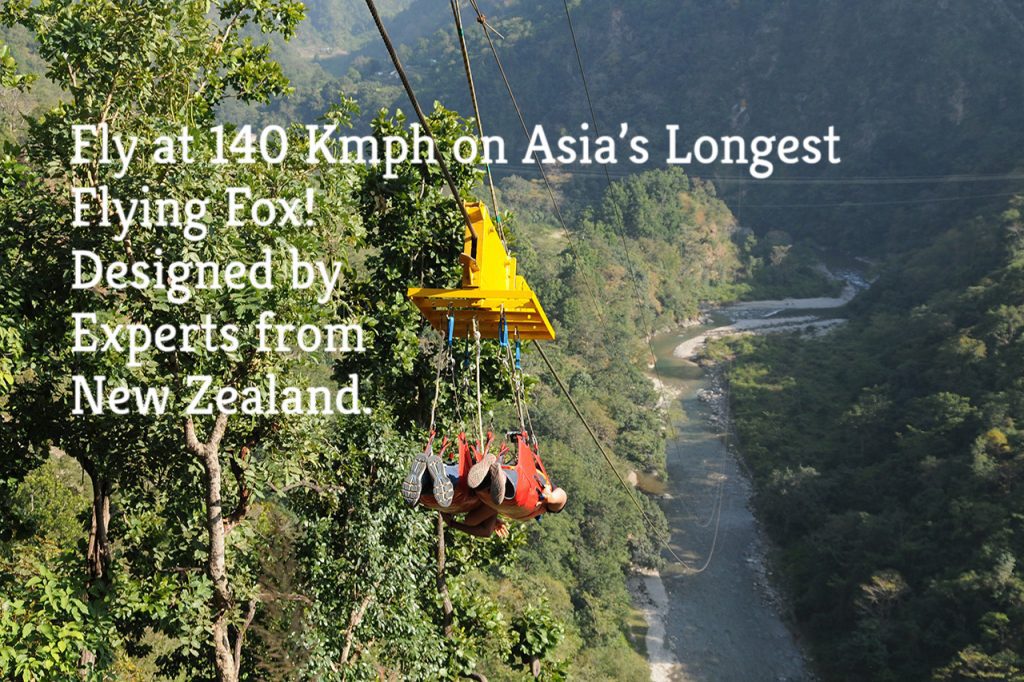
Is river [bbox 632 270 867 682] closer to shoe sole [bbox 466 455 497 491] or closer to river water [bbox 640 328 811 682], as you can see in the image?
river water [bbox 640 328 811 682]

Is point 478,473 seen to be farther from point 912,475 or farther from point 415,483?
point 912,475

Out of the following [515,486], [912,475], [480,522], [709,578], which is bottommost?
[709,578]

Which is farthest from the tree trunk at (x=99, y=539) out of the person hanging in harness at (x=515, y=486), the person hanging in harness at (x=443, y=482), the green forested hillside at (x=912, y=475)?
the green forested hillside at (x=912, y=475)

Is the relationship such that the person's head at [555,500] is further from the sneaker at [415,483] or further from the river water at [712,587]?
the river water at [712,587]

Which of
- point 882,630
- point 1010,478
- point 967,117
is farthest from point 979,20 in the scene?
point 882,630

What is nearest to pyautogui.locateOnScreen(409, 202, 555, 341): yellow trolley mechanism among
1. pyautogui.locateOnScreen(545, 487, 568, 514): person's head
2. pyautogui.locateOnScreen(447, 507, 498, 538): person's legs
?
pyautogui.locateOnScreen(545, 487, 568, 514): person's head

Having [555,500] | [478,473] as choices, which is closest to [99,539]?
[478,473]
